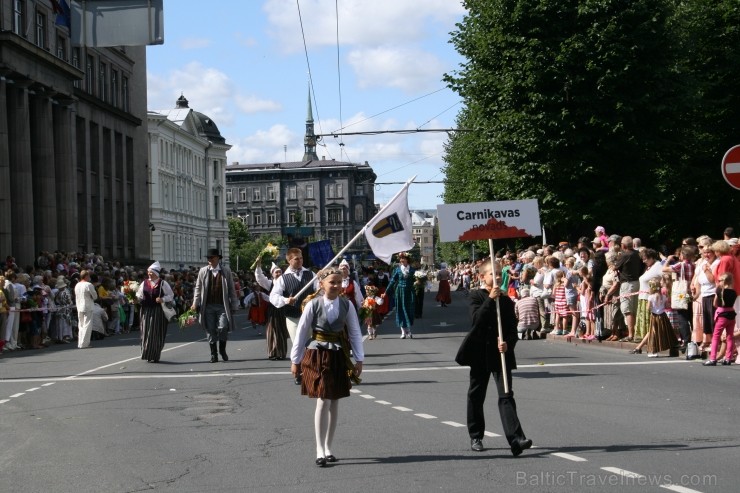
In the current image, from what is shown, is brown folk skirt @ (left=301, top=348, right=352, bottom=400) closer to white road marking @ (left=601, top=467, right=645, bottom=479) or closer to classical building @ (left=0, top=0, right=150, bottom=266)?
white road marking @ (left=601, top=467, right=645, bottom=479)

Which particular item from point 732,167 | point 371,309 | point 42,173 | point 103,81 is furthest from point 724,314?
point 103,81

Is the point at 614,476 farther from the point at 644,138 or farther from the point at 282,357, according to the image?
the point at 644,138

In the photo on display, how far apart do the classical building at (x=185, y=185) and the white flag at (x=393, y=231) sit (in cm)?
8273

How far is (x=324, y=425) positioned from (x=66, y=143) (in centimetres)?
4522

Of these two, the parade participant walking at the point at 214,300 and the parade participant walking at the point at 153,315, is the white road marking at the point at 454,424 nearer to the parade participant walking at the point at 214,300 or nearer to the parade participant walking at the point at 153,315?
the parade participant walking at the point at 214,300

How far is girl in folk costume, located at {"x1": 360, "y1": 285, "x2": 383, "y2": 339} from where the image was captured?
67.3 ft

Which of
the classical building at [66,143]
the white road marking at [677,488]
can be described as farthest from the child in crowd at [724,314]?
the classical building at [66,143]

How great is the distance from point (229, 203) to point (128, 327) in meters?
144

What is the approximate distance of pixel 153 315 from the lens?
69.7ft

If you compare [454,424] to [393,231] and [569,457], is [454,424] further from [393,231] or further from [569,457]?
[393,231]

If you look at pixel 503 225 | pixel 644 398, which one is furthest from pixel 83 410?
pixel 644 398

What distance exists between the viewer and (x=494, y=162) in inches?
1491

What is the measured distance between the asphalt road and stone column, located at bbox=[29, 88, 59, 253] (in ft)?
98.3

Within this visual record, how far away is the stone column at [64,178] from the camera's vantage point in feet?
169
